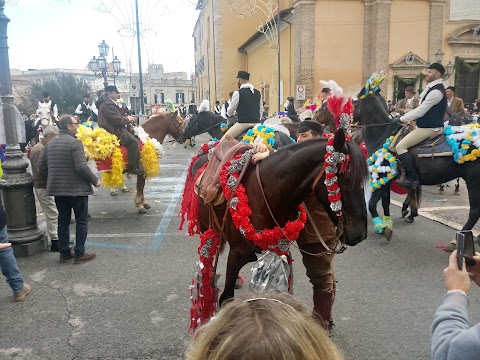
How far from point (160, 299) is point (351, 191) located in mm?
2713

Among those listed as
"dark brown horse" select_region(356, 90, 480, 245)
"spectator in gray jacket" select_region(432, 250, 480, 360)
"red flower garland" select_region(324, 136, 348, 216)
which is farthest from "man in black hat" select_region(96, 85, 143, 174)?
"spectator in gray jacket" select_region(432, 250, 480, 360)

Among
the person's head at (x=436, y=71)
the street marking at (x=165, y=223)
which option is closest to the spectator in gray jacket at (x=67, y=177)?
the street marking at (x=165, y=223)

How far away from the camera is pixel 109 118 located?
8656mm

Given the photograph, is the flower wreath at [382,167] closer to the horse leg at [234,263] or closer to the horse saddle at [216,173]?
the horse saddle at [216,173]

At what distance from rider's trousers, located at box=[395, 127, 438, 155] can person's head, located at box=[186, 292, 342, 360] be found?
19.5 feet

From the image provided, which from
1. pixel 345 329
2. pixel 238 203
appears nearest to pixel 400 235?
pixel 345 329

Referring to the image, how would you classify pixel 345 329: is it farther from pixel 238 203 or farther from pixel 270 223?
pixel 238 203

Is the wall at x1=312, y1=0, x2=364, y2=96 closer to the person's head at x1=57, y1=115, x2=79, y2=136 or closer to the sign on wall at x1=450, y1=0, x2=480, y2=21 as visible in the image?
the sign on wall at x1=450, y1=0, x2=480, y2=21

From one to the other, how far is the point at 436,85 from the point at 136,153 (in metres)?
5.77

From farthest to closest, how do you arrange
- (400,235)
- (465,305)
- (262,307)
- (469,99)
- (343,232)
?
(469,99) < (400,235) < (343,232) < (465,305) < (262,307)

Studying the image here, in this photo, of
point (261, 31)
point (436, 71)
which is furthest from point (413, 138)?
point (261, 31)

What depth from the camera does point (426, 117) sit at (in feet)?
21.7

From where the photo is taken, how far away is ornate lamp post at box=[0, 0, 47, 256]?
6.16 meters

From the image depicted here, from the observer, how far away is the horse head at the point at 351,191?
3.13m
